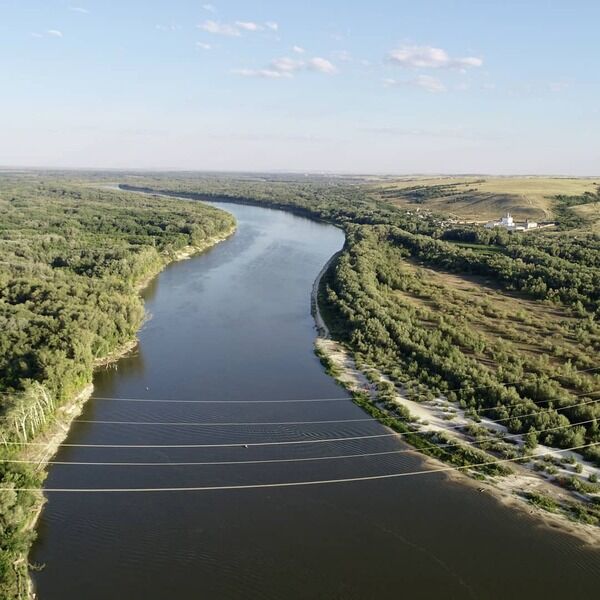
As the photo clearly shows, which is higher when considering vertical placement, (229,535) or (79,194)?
(79,194)

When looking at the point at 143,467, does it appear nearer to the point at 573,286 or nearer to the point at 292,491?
the point at 292,491

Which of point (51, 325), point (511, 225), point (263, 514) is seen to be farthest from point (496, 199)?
point (263, 514)

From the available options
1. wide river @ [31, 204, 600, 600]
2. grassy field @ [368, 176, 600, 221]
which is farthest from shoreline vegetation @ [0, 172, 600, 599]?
grassy field @ [368, 176, 600, 221]

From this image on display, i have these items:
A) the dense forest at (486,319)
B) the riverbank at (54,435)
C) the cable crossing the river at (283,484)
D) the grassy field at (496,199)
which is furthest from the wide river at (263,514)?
the grassy field at (496,199)

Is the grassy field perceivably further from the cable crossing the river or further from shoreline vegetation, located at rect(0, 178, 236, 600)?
the cable crossing the river

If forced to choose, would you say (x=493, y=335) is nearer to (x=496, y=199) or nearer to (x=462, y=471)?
(x=462, y=471)

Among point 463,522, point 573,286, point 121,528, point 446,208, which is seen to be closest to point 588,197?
point 446,208
